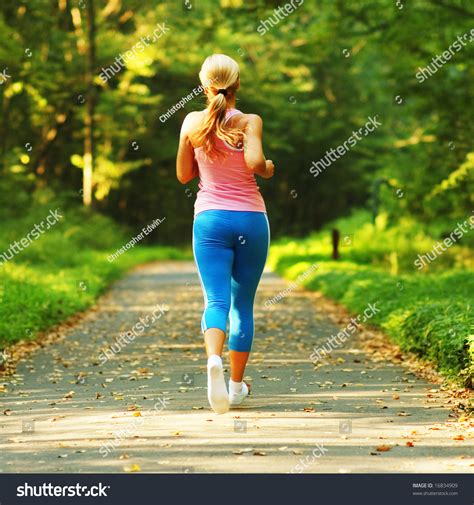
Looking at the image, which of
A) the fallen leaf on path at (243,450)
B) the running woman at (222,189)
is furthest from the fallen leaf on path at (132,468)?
the running woman at (222,189)

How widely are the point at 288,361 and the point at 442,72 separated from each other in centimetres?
1271

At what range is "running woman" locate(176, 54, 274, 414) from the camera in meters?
6.69

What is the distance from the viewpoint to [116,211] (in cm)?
5256

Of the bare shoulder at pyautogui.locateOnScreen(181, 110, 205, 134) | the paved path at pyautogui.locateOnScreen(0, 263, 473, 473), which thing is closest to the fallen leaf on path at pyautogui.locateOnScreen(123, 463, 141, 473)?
the paved path at pyautogui.locateOnScreen(0, 263, 473, 473)

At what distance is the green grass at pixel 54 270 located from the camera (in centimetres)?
1262

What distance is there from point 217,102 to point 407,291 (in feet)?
23.7

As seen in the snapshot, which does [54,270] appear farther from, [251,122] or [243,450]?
[243,450]

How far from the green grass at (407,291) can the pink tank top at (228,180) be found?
2259mm

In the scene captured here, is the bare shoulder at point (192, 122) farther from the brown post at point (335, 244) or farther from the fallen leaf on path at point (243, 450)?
the brown post at point (335, 244)

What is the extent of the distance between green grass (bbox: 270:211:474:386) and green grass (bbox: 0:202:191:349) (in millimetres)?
4225

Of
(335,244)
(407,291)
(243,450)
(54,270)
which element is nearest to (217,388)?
(243,450)

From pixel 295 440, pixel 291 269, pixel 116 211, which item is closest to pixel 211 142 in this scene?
pixel 295 440

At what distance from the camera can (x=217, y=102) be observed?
6672 mm

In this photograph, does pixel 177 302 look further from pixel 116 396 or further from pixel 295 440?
pixel 295 440
